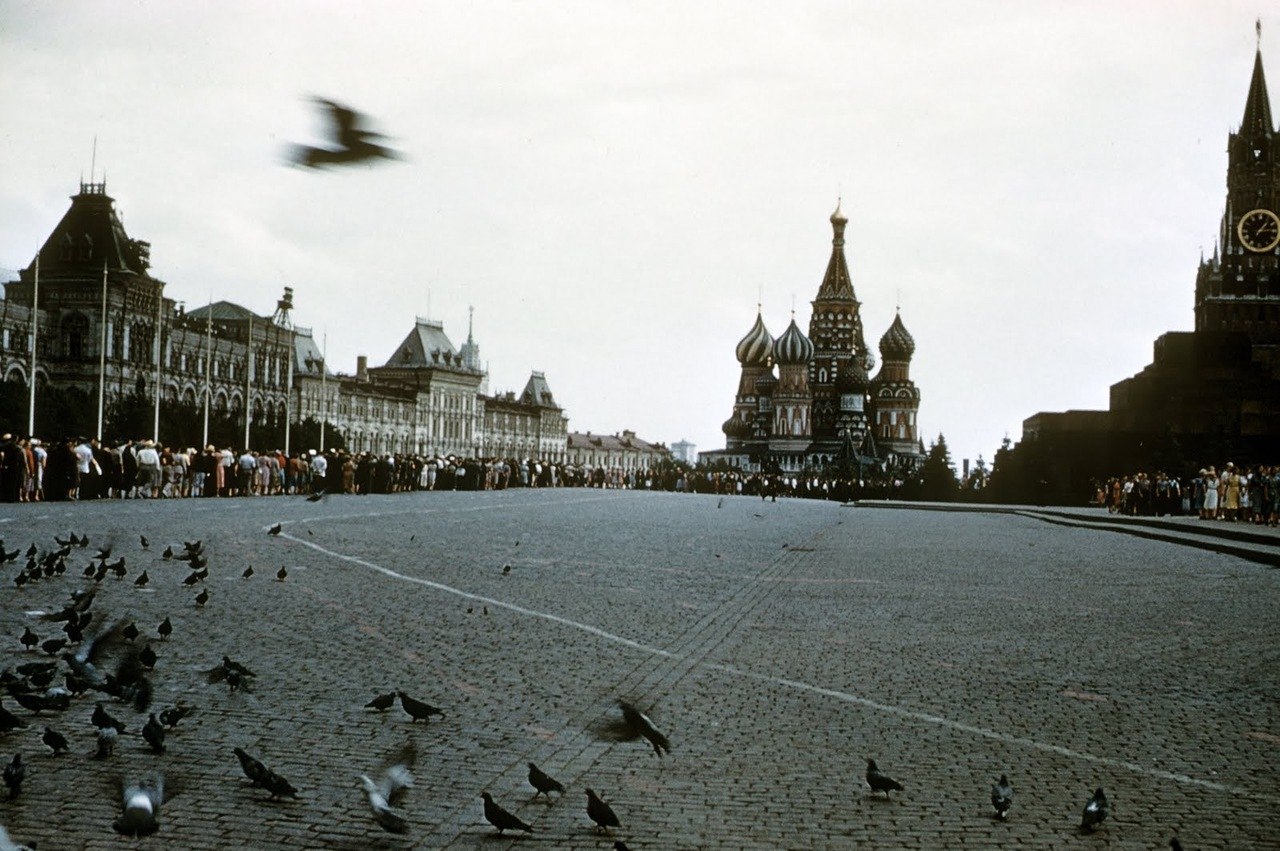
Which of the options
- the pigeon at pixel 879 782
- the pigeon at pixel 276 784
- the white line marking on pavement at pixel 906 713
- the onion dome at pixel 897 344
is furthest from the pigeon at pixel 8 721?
the onion dome at pixel 897 344

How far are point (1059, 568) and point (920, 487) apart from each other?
55.9 m

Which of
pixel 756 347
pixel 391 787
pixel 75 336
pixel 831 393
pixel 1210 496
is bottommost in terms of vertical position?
pixel 391 787

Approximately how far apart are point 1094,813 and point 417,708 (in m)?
3.72

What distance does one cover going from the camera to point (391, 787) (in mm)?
6195

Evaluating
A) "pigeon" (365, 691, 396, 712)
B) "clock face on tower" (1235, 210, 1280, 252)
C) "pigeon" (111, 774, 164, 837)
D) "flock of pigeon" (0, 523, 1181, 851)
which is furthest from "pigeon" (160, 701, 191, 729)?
"clock face on tower" (1235, 210, 1280, 252)

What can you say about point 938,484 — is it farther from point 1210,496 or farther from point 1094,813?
point 1094,813

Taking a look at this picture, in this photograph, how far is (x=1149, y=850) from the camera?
562 cm

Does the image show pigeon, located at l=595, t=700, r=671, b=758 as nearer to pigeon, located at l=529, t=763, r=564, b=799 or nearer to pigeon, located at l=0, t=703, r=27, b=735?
pigeon, located at l=529, t=763, r=564, b=799

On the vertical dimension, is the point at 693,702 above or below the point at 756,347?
below

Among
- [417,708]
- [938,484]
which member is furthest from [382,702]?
[938,484]

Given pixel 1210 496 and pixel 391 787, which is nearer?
pixel 391 787

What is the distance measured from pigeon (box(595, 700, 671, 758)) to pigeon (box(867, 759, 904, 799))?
3.52 ft

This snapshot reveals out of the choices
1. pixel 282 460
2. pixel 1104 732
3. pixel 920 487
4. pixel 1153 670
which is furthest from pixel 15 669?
pixel 920 487

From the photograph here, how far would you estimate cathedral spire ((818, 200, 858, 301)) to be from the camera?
164 meters
